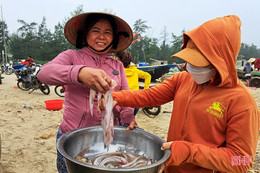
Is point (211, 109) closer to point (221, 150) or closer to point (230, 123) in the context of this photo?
point (230, 123)

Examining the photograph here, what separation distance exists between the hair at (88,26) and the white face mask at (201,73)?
0.79 meters

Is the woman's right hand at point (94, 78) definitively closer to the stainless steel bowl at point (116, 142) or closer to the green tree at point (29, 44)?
the stainless steel bowl at point (116, 142)

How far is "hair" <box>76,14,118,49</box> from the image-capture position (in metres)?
1.65

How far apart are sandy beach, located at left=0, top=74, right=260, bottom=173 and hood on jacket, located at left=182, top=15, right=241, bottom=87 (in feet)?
9.52

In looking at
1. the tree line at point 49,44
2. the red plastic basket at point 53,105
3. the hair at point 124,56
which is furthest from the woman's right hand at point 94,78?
the tree line at point 49,44

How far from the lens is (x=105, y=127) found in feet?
4.48

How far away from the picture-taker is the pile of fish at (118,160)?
1.24m

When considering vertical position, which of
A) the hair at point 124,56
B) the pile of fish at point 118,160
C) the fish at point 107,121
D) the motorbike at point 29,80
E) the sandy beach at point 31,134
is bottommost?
the sandy beach at point 31,134

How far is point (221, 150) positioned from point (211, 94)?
0.38 m

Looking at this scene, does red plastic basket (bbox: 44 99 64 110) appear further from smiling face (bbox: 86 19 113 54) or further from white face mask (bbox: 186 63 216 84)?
white face mask (bbox: 186 63 216 84)

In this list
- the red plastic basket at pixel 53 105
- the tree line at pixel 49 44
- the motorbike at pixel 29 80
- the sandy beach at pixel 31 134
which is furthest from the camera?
the tree line at pixel 49 44

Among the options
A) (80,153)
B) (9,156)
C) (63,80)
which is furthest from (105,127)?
(9,156)

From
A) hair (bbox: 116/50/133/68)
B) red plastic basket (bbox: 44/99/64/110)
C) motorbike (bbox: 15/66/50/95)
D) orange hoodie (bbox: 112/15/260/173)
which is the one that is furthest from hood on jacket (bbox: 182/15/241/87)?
motorbike (bbox: 15/66/50/95)

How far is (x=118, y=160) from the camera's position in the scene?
132 centimetres
